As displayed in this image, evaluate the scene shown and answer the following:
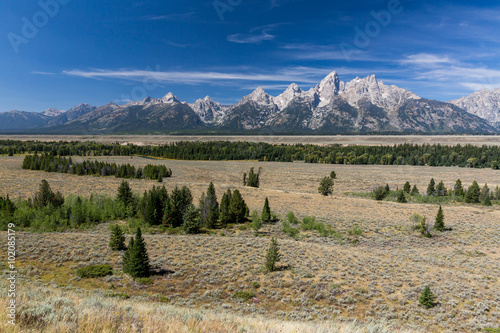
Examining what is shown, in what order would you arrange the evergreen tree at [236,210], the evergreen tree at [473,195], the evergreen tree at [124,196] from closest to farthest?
the evergreen tree at [236,210] → the evergreen tree at [124,196] → the evergreen tree at [473,195]

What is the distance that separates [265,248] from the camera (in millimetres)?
24672

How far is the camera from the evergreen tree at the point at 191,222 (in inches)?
1238

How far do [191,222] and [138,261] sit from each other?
13656 mm

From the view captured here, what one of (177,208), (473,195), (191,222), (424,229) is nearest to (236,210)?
(191,222)

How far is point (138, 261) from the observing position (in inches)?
709

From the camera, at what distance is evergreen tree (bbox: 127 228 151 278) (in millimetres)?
17922

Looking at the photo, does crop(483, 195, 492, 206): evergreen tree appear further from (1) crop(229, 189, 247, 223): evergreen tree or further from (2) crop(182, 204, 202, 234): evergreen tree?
A: (2) crop(182, 204, 202, 234): evergreen tree

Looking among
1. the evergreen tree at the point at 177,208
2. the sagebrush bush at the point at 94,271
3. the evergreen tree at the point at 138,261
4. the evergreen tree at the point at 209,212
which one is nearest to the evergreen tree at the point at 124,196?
the evergreen tree at the point at 177,208

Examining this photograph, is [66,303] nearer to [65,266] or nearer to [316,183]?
[65,266]

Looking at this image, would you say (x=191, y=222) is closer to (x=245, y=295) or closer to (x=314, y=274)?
(x=245, y=295)

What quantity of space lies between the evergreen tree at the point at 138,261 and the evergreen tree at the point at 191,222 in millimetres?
12942

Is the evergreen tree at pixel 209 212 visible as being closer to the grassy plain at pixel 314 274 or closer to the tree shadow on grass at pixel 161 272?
the grassy plain at pixel 314 274

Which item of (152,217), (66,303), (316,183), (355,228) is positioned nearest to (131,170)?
(152,217)

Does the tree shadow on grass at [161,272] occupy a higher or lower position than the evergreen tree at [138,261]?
lower
